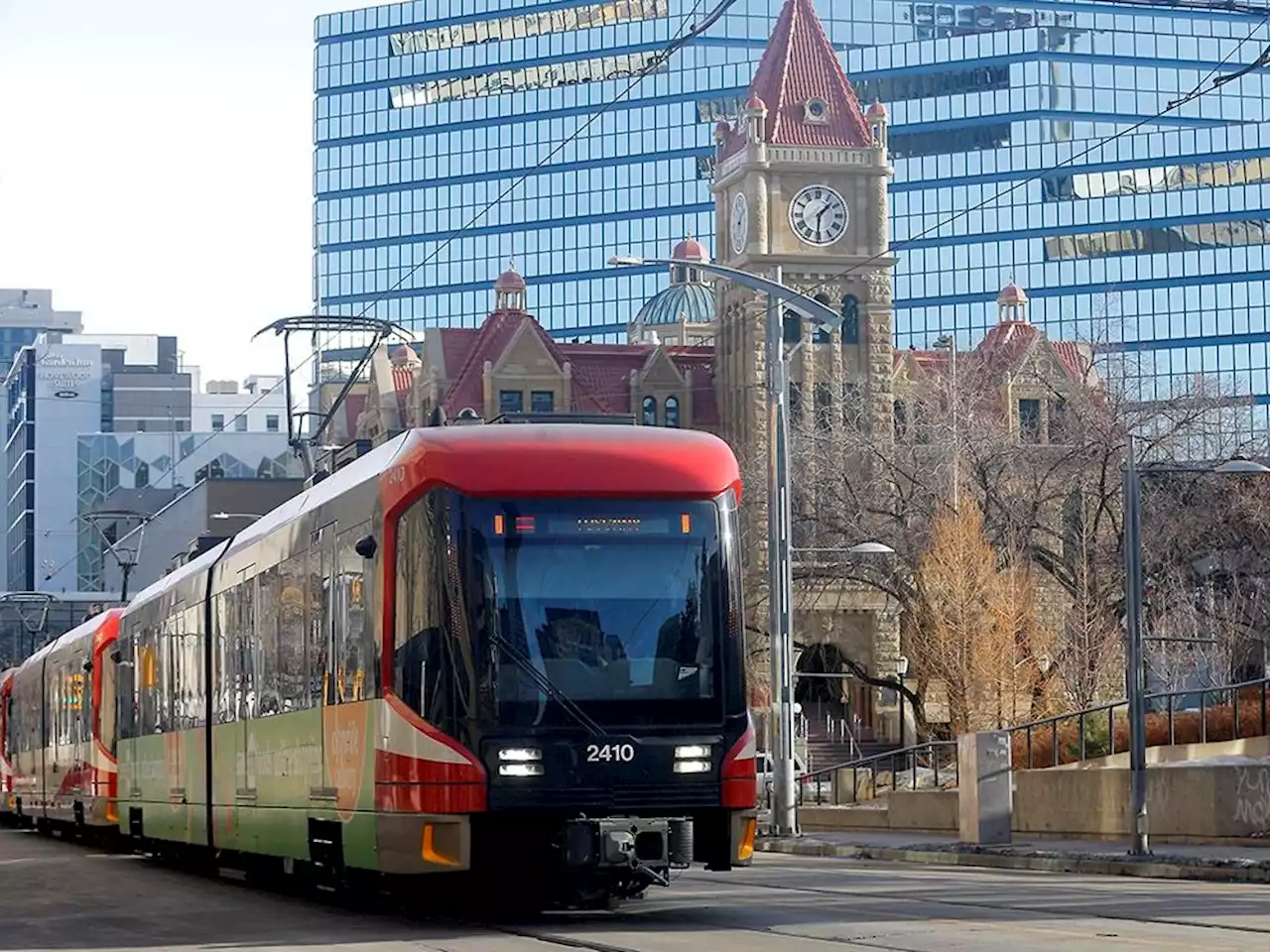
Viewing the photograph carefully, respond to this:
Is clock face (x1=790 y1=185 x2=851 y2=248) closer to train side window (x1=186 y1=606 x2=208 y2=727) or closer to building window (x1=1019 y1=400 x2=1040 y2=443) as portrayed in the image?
building window (x1=1019 y1=400 x2=1040 y2=443)

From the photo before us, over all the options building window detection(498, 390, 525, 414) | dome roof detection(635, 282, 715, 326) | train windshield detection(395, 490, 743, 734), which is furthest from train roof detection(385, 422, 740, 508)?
dome roof detection(635, 282, 715, 326)

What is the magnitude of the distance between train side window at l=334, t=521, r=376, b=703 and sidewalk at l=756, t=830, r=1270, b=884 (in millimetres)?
9226

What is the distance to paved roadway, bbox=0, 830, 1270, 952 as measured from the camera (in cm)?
1527

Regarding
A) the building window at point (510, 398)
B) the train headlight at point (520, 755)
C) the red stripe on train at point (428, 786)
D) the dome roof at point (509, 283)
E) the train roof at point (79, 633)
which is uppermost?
the dome roof at point (509, 283)

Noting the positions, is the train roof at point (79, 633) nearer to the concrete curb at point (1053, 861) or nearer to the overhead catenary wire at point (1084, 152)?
the concrete curb at point (1053, 861)

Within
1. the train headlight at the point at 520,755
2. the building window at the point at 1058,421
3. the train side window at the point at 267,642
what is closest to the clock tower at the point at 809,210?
the building window at the point at 1058,421

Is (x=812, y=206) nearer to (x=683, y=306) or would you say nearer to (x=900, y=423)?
(x=900, y=423)

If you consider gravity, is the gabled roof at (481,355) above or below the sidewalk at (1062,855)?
above

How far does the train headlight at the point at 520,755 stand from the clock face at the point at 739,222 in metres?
79.8

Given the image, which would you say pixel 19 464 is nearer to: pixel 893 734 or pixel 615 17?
pixel 615 17

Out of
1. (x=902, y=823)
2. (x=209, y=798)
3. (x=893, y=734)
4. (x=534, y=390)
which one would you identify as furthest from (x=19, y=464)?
(x=209, y=798)

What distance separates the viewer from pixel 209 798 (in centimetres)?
2431

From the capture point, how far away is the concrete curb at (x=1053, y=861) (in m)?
24.1

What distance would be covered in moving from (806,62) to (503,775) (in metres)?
83.5
